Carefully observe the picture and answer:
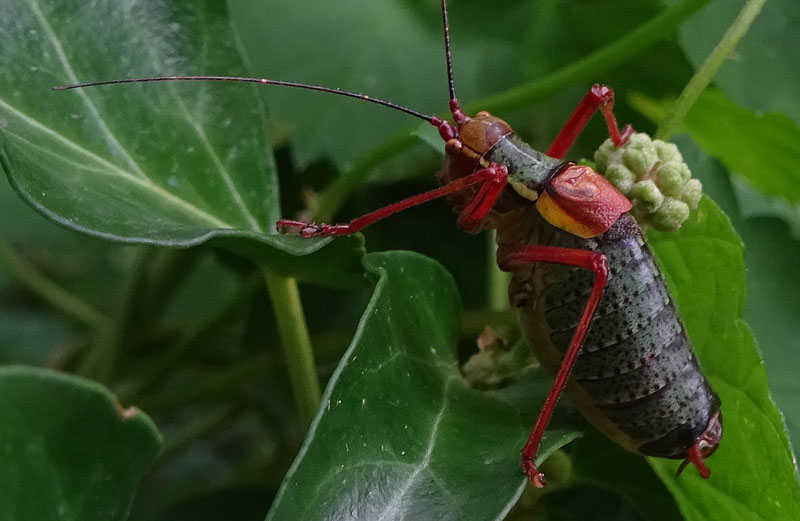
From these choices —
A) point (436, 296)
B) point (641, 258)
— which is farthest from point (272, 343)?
point (641, 258)

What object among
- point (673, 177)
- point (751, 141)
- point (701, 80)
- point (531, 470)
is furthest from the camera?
point (751, 141)

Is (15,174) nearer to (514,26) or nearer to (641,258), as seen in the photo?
(641,258)

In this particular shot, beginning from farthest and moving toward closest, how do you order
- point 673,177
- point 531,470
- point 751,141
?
point 751,141, point 673,177, point 531,470

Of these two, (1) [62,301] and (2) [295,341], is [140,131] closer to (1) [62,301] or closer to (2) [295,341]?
(2) [295,341]

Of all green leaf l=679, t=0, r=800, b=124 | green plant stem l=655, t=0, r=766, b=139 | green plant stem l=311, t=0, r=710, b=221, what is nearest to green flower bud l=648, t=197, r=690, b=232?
green plant stem l=655, t=0, r=766, b=139

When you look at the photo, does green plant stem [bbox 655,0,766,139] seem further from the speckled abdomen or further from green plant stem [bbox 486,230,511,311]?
green plant stem [bbox 486,230,511,311]

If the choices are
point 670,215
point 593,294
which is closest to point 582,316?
point 593,294

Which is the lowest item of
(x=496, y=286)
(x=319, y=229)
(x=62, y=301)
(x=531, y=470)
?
(x=62, y=301)
